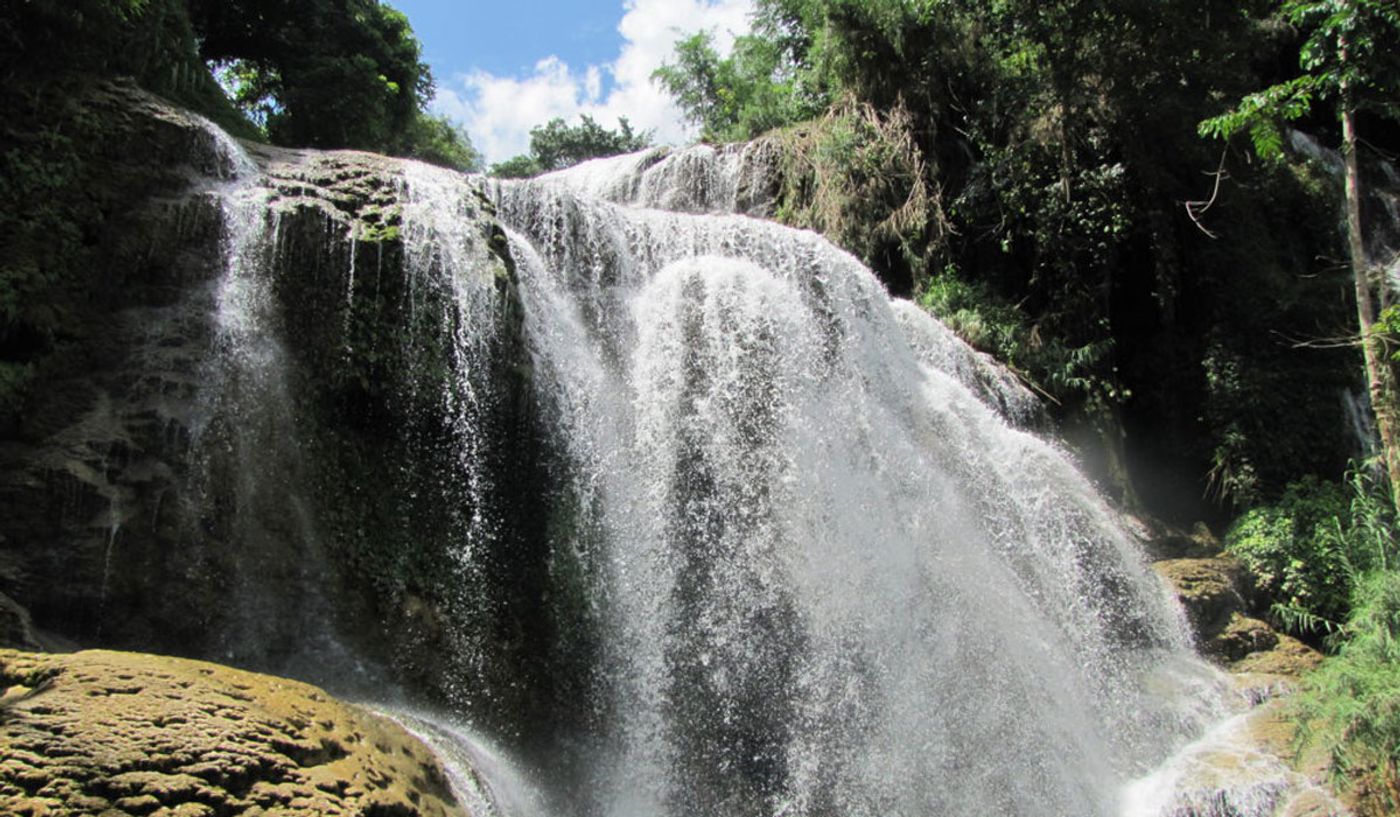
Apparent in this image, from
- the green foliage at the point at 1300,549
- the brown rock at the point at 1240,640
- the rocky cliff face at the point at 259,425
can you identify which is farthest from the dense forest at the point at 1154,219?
the rocky cliff face at the point at 259,425

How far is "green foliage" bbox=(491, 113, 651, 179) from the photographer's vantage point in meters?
35.1

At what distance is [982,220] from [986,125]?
1.62 meters

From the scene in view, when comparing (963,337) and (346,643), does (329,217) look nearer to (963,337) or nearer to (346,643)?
(346,643)

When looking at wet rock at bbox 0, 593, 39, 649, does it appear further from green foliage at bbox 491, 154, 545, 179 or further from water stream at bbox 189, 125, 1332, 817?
green foliage at bbox 491, 154, 545, 179

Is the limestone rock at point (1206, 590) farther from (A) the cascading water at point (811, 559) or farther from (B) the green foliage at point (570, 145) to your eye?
(B) the green foliage at point (570, 145)

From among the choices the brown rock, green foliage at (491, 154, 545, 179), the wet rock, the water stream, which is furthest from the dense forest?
green foliage at (491, 154, 545, 179)

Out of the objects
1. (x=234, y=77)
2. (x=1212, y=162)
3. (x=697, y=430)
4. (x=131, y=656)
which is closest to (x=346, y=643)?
(x=131, y=656)

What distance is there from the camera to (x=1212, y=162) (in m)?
12.6

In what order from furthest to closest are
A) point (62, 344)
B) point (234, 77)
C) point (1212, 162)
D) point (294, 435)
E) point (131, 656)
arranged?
1. point (234, 77)
2. point (1212, 162)
3. point (294, 435)
4. point (62, 344)
5. point (131, 656)

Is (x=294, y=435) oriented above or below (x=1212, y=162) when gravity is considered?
below

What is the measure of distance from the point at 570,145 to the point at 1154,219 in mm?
26865

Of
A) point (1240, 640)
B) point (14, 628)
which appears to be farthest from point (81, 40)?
point (1240, 640)

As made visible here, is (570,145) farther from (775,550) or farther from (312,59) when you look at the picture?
(775,550)

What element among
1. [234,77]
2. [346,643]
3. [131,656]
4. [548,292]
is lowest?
[346,643]
